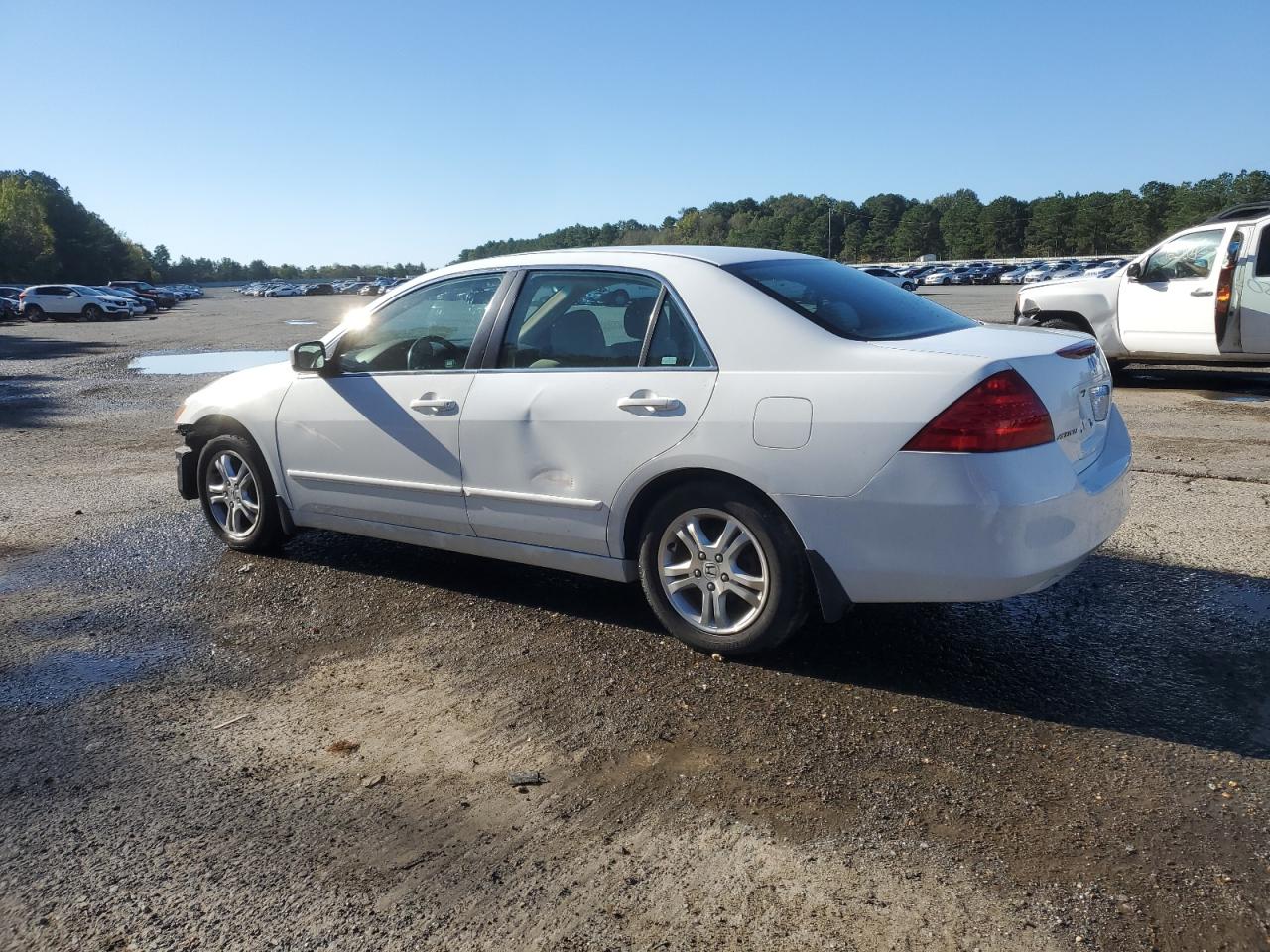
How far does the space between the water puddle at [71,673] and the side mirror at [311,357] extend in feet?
5.10

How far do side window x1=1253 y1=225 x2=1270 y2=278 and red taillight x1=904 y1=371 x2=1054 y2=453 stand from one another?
346 inches

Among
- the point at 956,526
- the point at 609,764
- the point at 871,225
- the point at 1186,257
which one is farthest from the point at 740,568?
the point at 871,225

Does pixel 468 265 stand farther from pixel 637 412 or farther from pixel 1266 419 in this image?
pixel 1266 419

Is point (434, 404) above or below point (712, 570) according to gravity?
above

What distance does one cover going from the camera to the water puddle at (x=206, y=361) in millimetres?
18375

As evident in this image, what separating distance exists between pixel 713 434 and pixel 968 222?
17312 centimetres

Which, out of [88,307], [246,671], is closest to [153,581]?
[246,671]

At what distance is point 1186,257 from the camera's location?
36.4ft

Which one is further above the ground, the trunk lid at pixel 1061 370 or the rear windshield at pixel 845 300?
the rear windshield at pixel 845 300

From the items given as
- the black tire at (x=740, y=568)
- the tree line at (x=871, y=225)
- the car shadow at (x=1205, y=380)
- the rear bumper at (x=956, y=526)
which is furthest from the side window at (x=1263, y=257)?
the tree line at (x=871, y=225)

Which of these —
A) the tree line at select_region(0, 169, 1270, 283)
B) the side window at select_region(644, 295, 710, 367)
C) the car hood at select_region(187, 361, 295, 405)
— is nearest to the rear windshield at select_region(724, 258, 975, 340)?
the side window at select_region(644, 295, 710, 367)

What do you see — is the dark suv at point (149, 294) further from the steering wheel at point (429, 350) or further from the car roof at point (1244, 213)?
the steering wheel at point (429, 350)

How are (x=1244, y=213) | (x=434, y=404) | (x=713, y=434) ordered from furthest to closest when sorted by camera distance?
(x=1244, y=213), (x=434, y=404), (x=713, y=434)

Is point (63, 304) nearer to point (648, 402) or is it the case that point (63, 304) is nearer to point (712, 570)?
point (648, 402)
